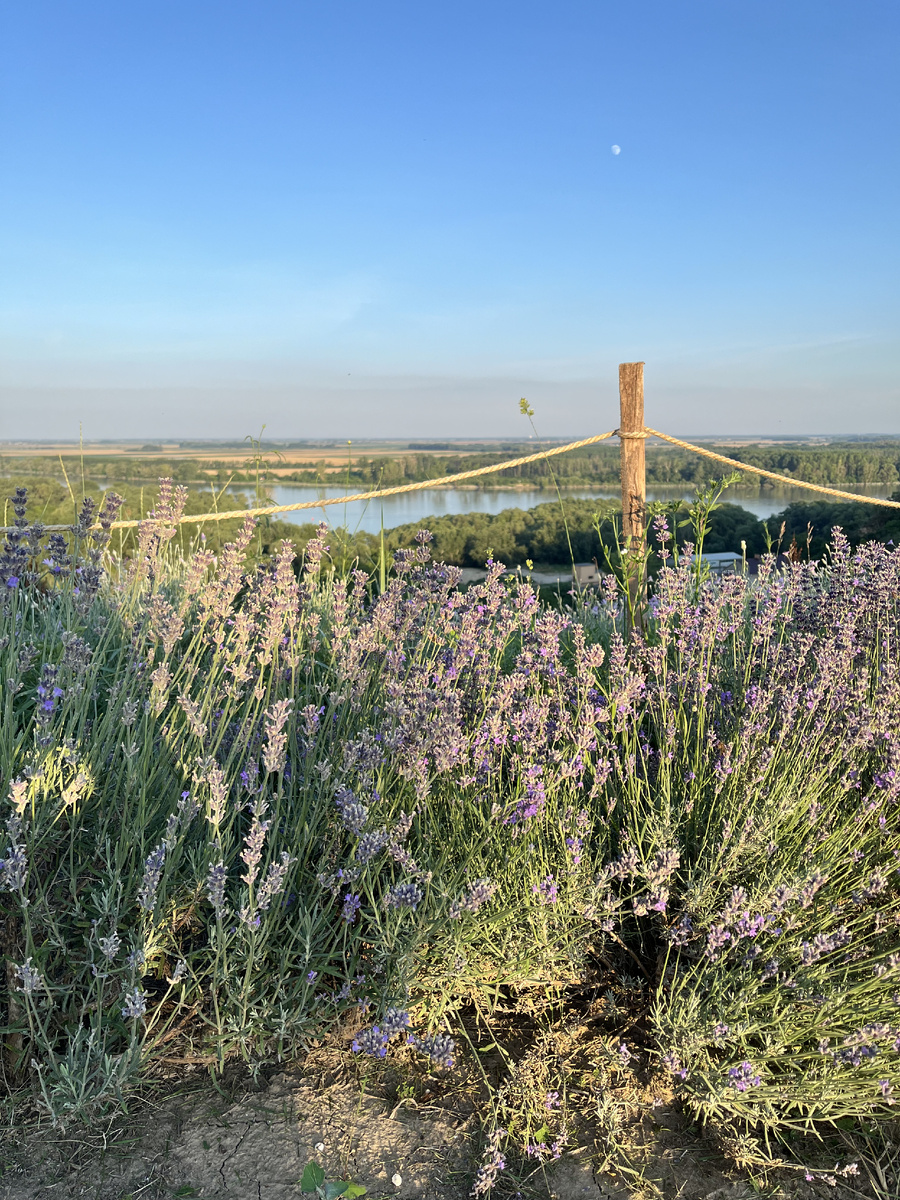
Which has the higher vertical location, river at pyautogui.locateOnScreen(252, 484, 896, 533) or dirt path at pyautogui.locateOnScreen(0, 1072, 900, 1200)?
river at pyautogui.locateOnScreen(252, 484, 896, 533)

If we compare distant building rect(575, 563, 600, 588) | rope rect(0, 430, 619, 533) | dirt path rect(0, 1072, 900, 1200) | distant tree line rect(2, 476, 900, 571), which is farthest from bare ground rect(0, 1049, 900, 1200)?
distant building rect(575, 563, 600, 588)

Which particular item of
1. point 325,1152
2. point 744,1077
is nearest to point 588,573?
point 744,1077

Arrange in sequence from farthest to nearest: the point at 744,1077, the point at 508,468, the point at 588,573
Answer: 1. the point at 588,573
2. the point at 508,468
3. the point at 744,1077

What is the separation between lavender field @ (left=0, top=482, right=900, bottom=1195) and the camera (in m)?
1.53

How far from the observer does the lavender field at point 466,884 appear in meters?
1.53

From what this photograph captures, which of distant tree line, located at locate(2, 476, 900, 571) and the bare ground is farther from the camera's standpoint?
distant tree line, located at locate(2, 476, 900, 571)

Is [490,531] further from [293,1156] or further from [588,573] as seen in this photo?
[293,1156]

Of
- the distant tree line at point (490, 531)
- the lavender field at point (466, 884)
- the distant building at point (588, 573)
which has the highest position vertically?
the distant tree line at point (490, 531)

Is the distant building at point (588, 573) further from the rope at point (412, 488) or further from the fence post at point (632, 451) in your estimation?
the fence post at point (632, 451)

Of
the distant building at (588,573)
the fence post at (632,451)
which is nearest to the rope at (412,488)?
the fence post at (632,451)

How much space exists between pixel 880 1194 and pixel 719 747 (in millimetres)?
989

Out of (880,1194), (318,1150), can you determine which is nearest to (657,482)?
(880,1194)

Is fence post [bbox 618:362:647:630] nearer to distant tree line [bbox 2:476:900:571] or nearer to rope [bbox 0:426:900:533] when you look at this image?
rope [bbox 0:426:900:533]

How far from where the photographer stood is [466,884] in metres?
1.71
